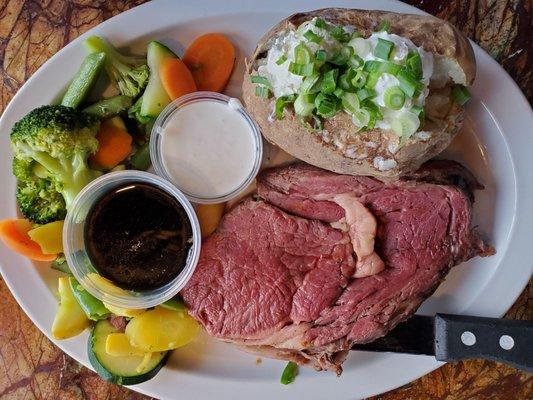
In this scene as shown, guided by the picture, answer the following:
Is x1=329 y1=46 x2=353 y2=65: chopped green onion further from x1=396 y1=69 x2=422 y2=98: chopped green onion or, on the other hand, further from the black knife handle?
the black knife handle

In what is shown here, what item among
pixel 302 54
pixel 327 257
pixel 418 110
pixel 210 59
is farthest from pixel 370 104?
pixel 210 59

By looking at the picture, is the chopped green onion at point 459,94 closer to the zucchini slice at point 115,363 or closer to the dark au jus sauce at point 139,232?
the dark au jus sauce at point 139,232

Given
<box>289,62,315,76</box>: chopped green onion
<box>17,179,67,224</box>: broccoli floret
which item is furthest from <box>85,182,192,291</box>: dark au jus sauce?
<box>289,62,315,76</box>: chopped green onion

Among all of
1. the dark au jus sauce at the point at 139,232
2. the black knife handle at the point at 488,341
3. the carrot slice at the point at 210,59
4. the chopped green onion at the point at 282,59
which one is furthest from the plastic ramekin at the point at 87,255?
the black knife handle at the point at 488,341

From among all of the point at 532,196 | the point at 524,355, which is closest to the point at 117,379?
the point at 524,355

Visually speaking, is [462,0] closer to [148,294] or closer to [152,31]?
[152,31]

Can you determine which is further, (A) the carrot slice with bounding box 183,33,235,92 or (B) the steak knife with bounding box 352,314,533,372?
(A) the carrot slice with bounding box 183,33,235,92

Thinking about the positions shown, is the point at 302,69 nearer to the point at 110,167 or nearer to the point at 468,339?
the point at 110,167
